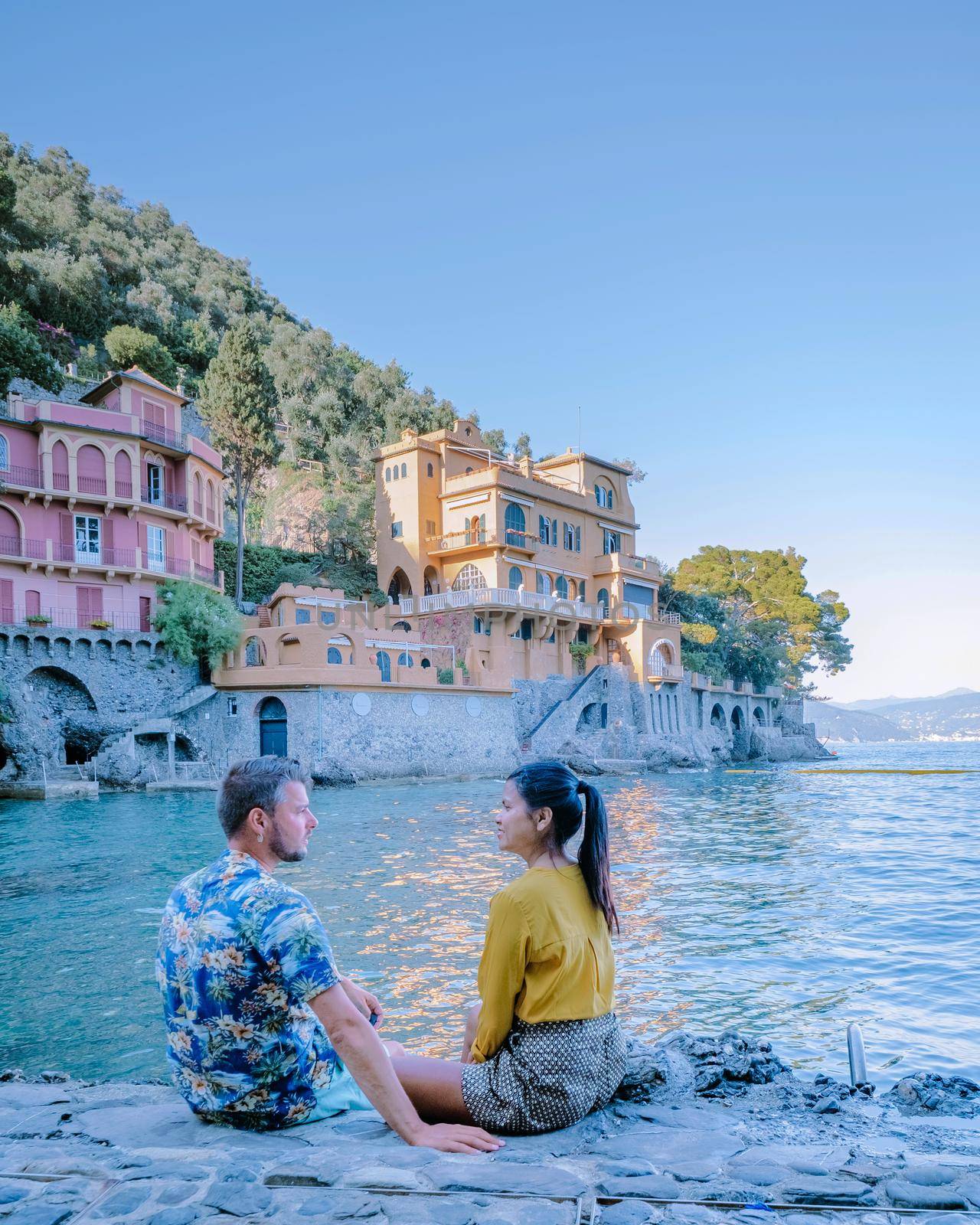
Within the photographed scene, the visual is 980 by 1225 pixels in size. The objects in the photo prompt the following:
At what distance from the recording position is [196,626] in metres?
29.4

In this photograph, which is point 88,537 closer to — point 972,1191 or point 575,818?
point 575,818

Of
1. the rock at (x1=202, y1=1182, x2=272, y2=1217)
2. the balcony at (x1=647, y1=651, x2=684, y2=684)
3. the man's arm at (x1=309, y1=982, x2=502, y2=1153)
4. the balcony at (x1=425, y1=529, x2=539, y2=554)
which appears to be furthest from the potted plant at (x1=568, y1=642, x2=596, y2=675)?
the rock at (x1=202, y1=1182, x2=272, y2=1217)

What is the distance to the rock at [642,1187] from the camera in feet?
8.52

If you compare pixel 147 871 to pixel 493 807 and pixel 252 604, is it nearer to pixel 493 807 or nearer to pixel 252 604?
pixel 493 807

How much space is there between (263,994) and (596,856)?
116cm

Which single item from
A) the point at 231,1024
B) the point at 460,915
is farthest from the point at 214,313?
the point at 231,1024

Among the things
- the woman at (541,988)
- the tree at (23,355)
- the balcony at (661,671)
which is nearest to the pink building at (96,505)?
the tree at (23,355)

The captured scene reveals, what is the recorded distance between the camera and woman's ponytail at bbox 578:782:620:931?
3201 mm

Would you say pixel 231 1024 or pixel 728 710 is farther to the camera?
pixel 728 710

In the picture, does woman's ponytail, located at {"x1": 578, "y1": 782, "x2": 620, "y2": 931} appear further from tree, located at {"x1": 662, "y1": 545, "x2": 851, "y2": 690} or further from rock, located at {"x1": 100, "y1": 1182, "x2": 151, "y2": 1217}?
tree, located at {"x1": 662, "y1": 545, "x2": 851, "y2": 690}

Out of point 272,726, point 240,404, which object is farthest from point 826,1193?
point 240,404

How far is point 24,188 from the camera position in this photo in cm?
4891

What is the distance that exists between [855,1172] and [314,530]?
41712mm

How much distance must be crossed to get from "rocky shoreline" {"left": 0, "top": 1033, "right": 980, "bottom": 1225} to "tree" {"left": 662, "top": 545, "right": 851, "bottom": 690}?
167 feet
